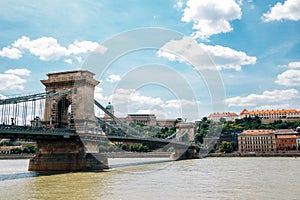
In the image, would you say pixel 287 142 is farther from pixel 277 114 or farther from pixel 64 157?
pixel 64 157

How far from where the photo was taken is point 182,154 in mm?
54469

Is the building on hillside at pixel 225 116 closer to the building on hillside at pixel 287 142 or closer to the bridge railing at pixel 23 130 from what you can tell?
the building on hillside at pixel 287 142

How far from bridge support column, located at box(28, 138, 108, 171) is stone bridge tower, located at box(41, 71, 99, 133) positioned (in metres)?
1.62

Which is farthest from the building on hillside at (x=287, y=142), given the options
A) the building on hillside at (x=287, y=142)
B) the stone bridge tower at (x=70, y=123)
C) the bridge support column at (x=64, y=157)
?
the bridge support column at (x=64, y=157)

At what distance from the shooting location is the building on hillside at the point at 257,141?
7000cm

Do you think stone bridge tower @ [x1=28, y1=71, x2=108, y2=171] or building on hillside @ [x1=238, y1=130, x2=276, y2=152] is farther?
building on hillside @ [x1=238, y1=130, x2=276, y2=152]

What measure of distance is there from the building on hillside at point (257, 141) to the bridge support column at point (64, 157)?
5184 centimetres

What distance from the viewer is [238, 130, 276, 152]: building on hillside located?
70.0 metres

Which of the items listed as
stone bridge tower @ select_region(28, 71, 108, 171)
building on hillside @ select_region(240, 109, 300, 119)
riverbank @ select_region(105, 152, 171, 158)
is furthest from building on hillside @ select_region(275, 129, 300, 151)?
stone bridge tower @ select_region(28, 71, 108, 171)

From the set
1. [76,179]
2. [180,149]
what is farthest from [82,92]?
[180,149]

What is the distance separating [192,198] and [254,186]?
16.0 ft

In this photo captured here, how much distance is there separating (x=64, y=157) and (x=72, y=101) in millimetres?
4697

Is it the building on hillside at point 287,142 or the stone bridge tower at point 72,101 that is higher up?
the stone bridge tower at point 72,101

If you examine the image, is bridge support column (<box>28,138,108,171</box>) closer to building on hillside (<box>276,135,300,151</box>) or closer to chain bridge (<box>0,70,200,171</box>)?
chain bridge (<box>0,70,200,171</box>)
